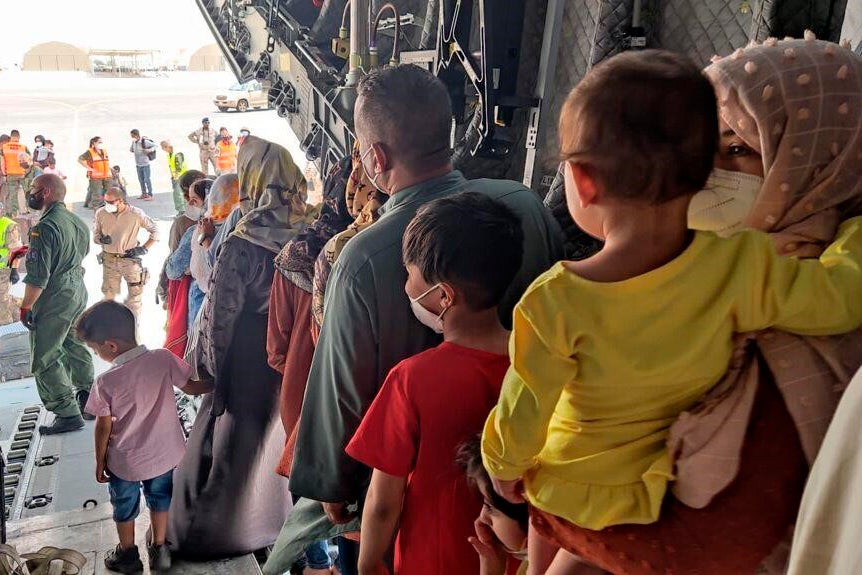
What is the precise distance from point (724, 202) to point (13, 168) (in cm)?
1268

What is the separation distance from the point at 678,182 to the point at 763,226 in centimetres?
21

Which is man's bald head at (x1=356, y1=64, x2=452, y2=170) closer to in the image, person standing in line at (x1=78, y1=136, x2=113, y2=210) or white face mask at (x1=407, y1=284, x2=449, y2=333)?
white face mask at (x1=407, y1=284, x2=449, y2=333)

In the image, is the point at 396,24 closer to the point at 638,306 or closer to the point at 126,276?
the point at 638,306

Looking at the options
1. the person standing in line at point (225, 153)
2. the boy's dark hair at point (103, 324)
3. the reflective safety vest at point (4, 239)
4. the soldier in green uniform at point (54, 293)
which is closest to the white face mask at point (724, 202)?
the boy's dark hair at point (103, 324)

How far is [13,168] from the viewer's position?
1130 centimetres

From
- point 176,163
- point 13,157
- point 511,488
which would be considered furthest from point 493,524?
point 176,163

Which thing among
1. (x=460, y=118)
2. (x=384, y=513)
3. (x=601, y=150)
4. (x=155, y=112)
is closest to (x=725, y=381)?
(x=601, y=150)

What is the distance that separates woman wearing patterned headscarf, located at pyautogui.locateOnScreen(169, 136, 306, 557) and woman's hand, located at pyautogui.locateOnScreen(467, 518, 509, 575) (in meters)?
1.83

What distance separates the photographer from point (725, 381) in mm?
995

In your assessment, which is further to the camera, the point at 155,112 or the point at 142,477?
the point at 155,112

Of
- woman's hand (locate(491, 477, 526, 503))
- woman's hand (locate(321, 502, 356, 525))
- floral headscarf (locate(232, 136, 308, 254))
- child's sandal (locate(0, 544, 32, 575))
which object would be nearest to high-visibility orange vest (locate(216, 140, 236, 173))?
floral headscarf (locate(232, 136, 308, 254))

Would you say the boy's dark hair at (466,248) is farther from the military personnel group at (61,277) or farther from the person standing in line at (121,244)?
the person standing in line at (121,244)

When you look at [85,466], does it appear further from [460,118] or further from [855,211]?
[855,211]

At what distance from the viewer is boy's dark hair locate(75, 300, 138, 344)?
3123 mm
